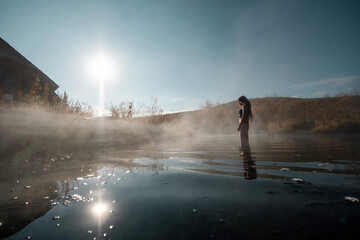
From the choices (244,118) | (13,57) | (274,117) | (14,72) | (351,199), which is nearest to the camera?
(351,199)

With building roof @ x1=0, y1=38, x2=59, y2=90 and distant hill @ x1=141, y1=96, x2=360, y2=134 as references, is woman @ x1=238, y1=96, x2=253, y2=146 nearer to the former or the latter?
distant hill @ x1=141, y1=96, x2=360, y2=134

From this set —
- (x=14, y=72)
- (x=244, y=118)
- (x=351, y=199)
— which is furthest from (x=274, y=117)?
(x=14, y=72)

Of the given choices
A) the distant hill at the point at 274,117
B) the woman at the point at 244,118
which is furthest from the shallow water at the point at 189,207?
the distant hill at the point at 274,117

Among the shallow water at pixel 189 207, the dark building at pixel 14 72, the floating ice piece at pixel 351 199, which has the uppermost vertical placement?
the dark building at pixel 14 72

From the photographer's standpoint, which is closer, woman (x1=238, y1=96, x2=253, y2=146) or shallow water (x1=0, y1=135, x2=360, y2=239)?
shallow water (x1=0, y1=135, x2=360, y2=239)

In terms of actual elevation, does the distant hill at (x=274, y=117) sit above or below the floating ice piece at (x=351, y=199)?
above

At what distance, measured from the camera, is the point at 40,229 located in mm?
1283

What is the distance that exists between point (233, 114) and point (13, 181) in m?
40.4

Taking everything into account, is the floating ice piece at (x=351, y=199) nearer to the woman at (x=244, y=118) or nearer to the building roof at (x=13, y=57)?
the woman at (x=244, y=118)

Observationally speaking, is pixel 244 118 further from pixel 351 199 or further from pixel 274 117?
pixel 274 117

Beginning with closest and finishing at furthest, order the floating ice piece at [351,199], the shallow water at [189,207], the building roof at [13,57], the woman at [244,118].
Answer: the shallow water at [189,207], the floating ice piece at [351,199], the woman at [244,118], the building roof at [13,57]

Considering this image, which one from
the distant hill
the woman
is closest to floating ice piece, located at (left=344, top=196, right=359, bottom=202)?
the woman

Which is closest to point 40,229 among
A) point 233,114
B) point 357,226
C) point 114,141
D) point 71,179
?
point 71,179

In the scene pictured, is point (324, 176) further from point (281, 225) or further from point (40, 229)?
point (40, 229)
